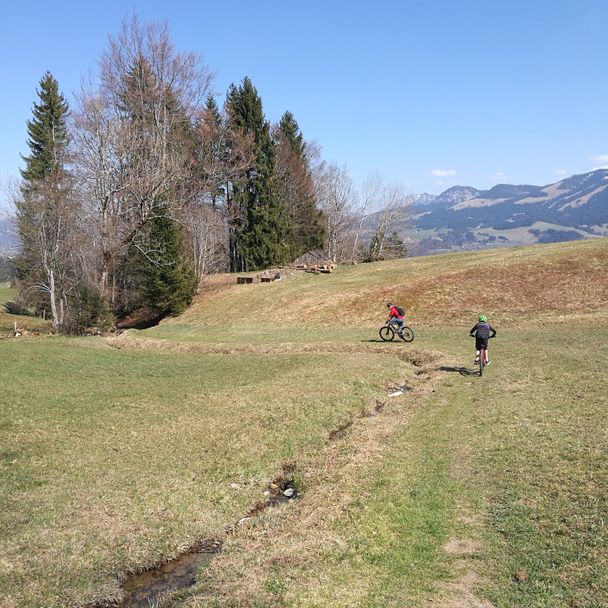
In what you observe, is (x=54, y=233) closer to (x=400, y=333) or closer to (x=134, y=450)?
(x=400, y=333)

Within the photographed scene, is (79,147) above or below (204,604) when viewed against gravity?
above

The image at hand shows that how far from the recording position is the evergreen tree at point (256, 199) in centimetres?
6334

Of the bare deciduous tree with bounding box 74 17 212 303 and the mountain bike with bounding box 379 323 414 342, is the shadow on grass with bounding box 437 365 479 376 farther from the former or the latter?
A: the bare deciduous tree with bounding box 74 17 212 303

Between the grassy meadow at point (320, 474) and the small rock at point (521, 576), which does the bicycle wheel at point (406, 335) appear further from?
the small rock at point (521, 576)

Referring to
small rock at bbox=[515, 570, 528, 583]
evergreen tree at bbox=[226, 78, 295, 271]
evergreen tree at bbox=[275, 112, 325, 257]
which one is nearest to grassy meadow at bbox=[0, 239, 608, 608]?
small rock at bbox=[515, 570, 528, 583]

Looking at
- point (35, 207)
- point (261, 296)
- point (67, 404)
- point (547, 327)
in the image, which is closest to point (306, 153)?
point (261, 296)

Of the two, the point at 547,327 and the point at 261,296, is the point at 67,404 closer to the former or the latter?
the point at 547,327

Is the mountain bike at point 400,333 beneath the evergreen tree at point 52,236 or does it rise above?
beneath

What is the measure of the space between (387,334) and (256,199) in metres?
38.7

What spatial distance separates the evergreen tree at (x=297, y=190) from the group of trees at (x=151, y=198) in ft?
0.67

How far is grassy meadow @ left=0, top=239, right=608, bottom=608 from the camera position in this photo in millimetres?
7949

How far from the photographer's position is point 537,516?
9.24 metres

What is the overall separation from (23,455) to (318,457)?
772 centimetres

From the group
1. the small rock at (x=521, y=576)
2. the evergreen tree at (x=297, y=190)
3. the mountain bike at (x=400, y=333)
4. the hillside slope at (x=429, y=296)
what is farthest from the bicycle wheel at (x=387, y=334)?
the evergreen tree at (x=297, y=190)
